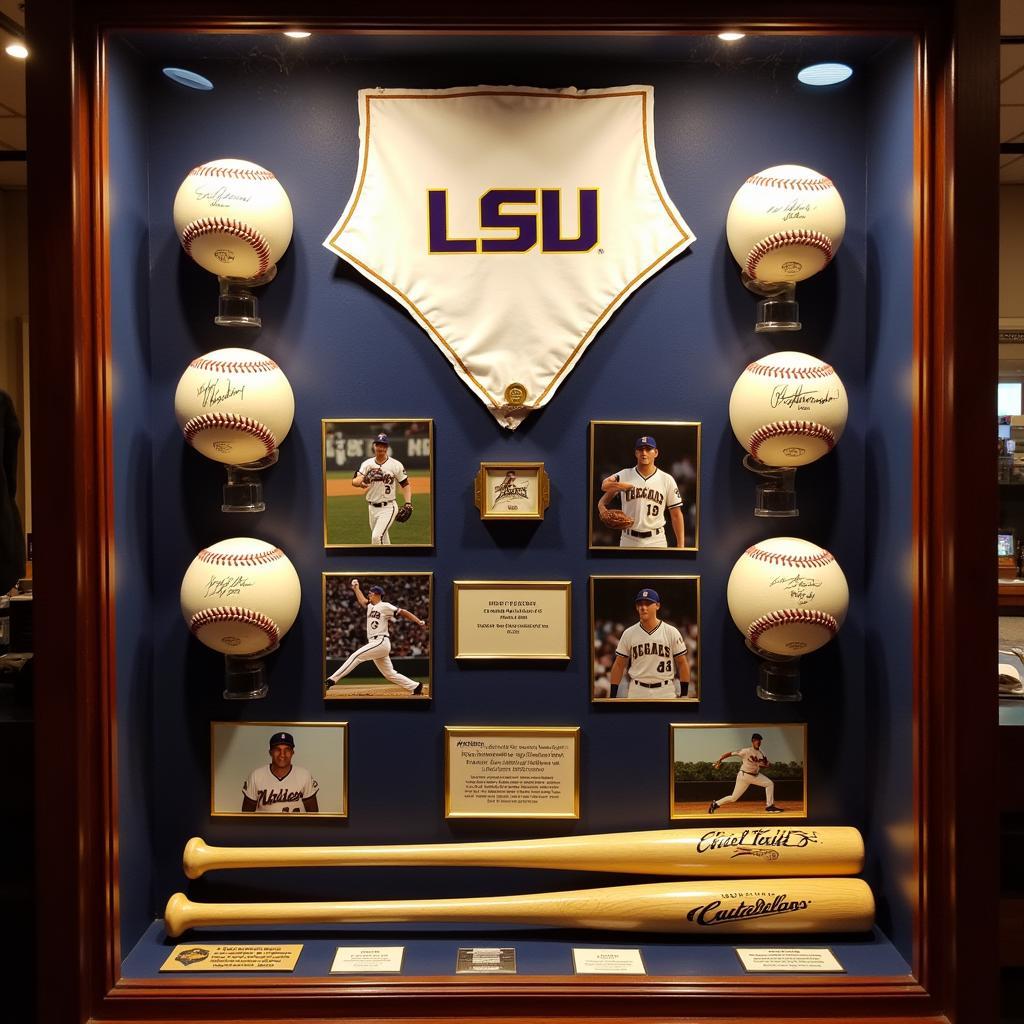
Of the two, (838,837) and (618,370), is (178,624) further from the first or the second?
(838,837)

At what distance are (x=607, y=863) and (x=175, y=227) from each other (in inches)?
67.5

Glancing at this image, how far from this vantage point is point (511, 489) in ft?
6.35

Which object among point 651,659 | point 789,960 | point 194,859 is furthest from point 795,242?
point 194,859

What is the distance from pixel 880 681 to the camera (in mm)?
1886

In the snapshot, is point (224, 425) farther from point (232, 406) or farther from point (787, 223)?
point (787, 223)

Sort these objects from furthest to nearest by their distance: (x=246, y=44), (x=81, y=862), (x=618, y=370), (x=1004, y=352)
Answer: (x=1004, y=352) < (x=618, y=370) < (x=246, y=44) < (x=81, y=862)

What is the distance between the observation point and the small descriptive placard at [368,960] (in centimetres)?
171

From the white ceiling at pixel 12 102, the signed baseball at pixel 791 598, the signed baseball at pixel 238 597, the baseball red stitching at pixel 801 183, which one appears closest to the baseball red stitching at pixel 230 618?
the signed baseball at pixel 238 597

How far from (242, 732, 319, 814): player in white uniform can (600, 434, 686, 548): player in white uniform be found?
904mm

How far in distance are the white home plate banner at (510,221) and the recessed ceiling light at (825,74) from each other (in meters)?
0.35

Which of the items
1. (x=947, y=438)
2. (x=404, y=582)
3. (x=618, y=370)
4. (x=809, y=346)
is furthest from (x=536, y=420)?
(x=947, y=438)
